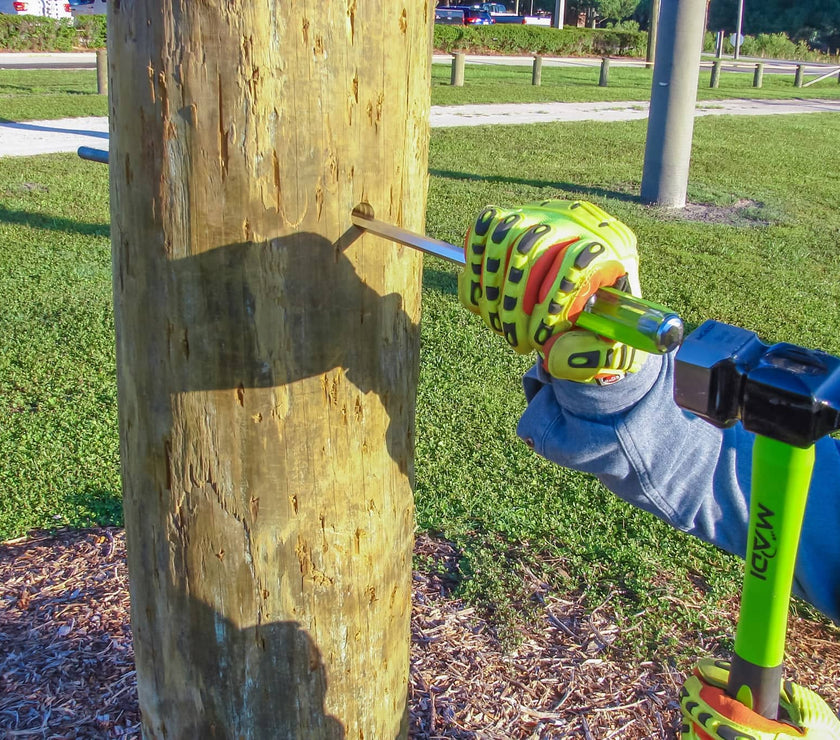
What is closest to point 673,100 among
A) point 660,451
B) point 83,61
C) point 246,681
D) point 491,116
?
point 491,116

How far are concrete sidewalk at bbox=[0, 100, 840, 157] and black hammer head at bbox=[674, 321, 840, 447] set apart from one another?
9.36 metres

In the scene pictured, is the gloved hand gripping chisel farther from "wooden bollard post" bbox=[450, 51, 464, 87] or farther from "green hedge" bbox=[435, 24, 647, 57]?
"green hedge" bbox=[435, 24, 647, 57]

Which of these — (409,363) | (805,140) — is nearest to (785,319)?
(409,363)

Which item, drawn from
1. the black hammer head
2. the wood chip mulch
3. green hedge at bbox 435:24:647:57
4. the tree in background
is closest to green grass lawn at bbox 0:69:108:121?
the wood chip mulch

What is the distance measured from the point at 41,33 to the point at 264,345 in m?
27.8

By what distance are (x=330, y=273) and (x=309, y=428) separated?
278 millimetres

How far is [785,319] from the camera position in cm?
568

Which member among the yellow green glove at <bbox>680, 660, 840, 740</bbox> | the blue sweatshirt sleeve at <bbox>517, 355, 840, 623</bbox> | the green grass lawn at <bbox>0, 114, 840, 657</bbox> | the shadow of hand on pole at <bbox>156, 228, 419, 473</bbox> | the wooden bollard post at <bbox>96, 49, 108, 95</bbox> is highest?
the wooden bollard post at <bbox>96, 49, 108, 95</bbox>

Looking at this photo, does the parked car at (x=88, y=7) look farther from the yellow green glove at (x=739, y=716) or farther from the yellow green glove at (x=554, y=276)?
the yellow green glove at (x=739, y=716)

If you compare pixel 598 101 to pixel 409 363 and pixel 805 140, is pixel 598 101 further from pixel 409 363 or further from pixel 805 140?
pixel 409 363

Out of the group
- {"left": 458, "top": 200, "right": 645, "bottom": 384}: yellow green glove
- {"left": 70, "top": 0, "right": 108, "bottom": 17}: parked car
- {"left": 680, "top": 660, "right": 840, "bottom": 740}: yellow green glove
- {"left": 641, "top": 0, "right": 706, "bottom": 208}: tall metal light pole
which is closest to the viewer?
{"left": 680, "top": 660, "right": 840, "bottom": 740}: yellow green glove

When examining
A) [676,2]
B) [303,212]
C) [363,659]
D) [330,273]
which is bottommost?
[363,659]

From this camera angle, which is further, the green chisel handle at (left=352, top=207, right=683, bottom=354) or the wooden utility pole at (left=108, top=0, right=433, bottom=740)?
the wooden utility pole at (left=108, top=0, right=433, bottom=740)

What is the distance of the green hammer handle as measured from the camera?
110 cm
